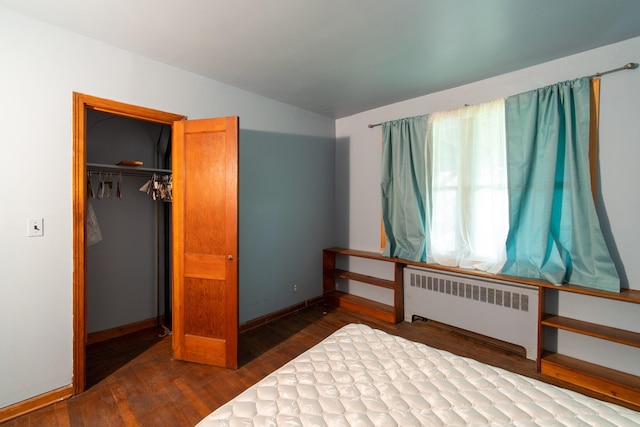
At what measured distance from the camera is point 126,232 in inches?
119

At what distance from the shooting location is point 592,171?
2291mm

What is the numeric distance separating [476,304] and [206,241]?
2.69 metres

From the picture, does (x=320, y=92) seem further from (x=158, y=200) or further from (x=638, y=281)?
(x=638, y=281)

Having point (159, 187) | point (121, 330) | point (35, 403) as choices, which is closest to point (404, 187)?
point (159, 187)

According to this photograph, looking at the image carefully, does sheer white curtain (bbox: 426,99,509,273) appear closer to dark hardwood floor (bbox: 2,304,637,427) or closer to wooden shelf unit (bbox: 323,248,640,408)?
wooden shelf unit (bbox: 323,248,640,408)

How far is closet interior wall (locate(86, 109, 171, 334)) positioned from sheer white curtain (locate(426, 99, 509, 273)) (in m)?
3.11

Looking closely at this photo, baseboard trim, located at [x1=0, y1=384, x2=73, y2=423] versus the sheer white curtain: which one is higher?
the sheer white curtain

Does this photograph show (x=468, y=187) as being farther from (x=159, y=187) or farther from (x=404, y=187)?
(x=159, y=187)

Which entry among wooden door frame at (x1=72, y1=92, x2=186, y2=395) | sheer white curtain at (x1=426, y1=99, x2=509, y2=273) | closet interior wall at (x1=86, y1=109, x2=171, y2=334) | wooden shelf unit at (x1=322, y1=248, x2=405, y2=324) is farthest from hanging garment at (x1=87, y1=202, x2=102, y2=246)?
sheer white curtain at (x1=426, y1=99, x2=509, y2=273)

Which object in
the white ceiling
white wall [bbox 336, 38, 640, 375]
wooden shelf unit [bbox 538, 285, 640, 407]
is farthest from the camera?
white wall [bbox 336, 38, 640, 375]

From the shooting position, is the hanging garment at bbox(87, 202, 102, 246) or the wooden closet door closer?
the wooden closet door

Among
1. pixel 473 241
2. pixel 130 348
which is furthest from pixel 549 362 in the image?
pixel 130 348

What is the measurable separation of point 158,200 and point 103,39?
161 centimetres

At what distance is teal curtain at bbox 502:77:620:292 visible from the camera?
2.24 metres
